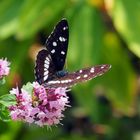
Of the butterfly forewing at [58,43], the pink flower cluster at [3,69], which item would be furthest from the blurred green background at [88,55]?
the pink flower cluster at [3,69]

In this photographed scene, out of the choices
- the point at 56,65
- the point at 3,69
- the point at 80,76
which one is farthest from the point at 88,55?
the point at 80,76

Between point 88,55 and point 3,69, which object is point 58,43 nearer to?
point 3,69

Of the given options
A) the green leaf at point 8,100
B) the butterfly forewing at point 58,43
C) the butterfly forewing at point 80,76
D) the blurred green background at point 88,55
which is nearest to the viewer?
the butterfly forewing at point 80,76

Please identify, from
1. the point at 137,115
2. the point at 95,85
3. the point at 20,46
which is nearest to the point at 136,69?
the point at 137,115

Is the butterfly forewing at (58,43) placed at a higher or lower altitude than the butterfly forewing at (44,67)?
higher

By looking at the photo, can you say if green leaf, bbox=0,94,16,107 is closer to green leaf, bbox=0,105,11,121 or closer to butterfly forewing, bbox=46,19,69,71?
green leaf, bbox=0,105,11,121

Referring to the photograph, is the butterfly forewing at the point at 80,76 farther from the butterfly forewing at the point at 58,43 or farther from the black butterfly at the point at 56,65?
the butterfly forewing at the point at 58,43
